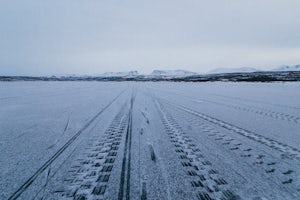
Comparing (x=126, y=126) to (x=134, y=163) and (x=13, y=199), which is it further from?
(x=13, y=199)

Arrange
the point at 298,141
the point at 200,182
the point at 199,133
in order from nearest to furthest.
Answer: the point at 200,182 < the point at 298,141 < the point at 199,133

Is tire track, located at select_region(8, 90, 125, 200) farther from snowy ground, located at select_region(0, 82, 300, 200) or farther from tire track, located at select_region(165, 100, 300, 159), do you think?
tire track, located at select_region(165, 100, 300, 159)

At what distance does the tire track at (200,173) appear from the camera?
2.86 metres

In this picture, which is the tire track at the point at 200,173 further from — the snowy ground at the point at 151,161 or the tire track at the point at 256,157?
the tire track at the point at 256,157

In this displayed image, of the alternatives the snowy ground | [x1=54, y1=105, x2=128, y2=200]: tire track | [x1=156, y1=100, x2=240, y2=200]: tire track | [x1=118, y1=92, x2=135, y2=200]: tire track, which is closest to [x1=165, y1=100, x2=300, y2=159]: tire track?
the snowy ground

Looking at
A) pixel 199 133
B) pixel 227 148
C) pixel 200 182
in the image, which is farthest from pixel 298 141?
pixel 200 182

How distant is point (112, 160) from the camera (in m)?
3.95

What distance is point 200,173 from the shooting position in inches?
136

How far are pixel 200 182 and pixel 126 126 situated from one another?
369cm

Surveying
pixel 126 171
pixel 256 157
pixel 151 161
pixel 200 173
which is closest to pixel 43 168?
pixel 126 171

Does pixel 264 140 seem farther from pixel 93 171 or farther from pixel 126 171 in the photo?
pixel 93 171

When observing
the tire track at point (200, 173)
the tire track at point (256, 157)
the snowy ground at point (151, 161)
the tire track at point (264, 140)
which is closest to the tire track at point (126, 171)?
the snowy ground at point (151, 161)

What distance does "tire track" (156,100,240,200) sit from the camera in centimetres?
286

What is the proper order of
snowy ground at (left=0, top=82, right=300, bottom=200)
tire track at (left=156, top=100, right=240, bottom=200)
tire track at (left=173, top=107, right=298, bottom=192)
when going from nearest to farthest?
tire track at (left=156, top=100, right=240, bottom=200)
snowy ground at (left=0, top=82, right=300, bottom=200)
tire track at (left=173, top=107, right=298, bottom=192)
